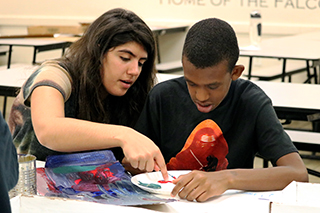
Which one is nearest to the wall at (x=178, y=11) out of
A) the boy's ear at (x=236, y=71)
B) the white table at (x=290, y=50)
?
the white table at (x=290, y=50)

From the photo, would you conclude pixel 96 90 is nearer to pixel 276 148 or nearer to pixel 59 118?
pixel 59 118

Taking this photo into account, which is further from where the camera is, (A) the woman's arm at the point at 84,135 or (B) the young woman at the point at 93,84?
(B) the young woman at the point at 93,84

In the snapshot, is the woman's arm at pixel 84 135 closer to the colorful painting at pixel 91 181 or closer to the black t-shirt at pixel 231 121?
the colorful painting at pixel 91 181

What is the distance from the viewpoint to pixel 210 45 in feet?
4.05

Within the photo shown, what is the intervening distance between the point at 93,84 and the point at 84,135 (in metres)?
0.36

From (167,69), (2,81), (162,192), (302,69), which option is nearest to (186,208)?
(162,192)

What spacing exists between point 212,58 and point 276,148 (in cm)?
32

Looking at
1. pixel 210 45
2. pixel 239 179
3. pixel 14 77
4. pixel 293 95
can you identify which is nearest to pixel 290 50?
pixel 293 95

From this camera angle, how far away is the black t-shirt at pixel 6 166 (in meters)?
0.53

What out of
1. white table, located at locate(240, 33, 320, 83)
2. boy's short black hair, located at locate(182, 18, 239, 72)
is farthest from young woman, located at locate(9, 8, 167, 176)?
white table, located at locate(240, 33, 320, 83)

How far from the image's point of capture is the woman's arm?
1.10 m

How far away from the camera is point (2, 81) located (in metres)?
2.51

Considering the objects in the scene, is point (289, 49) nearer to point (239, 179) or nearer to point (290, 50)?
point (290, 50)

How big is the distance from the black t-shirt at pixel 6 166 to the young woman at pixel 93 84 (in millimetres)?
642
